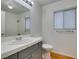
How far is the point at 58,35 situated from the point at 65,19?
71cm

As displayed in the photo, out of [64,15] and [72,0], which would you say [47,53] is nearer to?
[64,15]

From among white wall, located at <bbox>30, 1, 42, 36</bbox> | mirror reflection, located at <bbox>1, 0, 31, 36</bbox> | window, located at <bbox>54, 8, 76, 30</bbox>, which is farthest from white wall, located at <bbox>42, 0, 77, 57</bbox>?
mirror reflection, located at <bbox>1, 0, 31, 36</bbox>

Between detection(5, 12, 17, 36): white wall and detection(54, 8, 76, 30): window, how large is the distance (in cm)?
188

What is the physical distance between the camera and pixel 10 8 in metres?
1.53

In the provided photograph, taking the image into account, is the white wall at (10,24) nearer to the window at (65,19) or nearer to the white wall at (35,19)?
the white wall at (35,19)

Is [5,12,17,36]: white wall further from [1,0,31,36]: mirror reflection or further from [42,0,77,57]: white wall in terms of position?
[42,0,77,57]: white wall

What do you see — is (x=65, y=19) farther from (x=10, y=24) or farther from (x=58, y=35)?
(x=10, y=24)

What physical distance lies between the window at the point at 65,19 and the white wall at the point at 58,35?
18 cm

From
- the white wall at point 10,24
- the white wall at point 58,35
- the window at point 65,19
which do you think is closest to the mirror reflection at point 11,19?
the white wall at point 10,24

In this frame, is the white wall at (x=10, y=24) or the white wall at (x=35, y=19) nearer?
the white wall at (x=10, y=24)

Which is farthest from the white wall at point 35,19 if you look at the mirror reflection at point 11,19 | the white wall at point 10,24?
the white wall at point 10,24

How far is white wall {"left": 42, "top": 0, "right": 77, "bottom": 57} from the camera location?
257 centimetres

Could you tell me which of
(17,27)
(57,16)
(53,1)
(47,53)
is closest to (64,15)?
(57,16)

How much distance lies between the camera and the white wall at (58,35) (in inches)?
101
